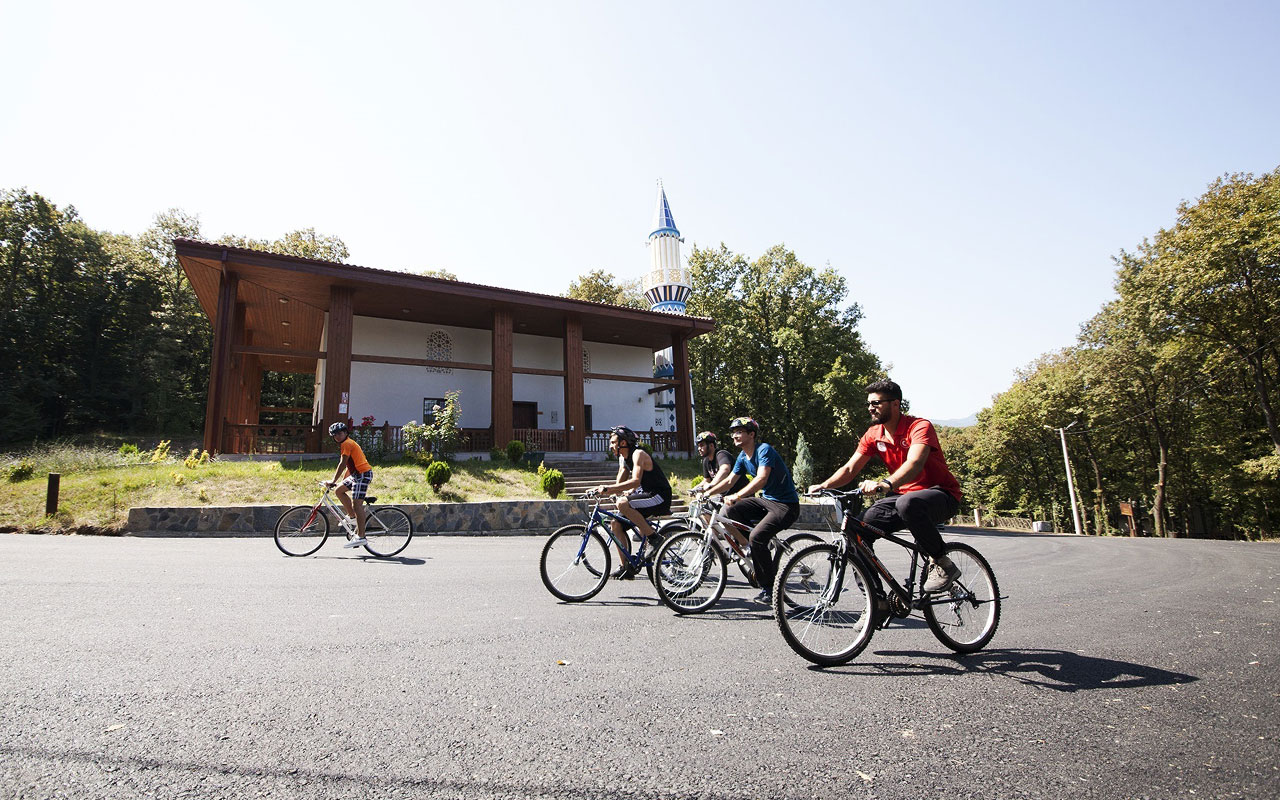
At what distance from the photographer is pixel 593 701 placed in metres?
2.99

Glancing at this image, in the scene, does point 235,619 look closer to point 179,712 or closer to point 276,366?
point 179,712

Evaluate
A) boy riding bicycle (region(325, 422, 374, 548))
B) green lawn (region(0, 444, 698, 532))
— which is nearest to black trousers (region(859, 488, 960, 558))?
boy riding bicycle (region(325, 422, 374, 548))

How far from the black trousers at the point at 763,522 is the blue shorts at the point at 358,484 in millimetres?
5712

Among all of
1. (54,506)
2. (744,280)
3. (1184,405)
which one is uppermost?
(744,280)

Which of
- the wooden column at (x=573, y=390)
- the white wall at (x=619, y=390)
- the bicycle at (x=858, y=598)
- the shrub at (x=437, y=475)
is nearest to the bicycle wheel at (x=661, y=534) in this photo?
the bicycle at (x=858, y=598)

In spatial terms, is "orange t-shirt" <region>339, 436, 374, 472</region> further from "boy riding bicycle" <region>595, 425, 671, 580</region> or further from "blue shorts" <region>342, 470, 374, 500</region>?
"boy riding bicycle" <region>595, 425, 671, 580</region>

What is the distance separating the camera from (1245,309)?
2217 centimetres

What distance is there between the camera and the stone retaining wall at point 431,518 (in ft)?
34.6

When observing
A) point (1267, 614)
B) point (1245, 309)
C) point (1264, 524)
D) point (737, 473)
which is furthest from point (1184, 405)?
point (737, 473)

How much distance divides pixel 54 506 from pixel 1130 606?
1616cm

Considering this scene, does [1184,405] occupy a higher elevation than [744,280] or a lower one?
lower

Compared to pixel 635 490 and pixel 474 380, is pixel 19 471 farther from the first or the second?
pixel 635 490

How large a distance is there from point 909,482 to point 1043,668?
4.36 ft

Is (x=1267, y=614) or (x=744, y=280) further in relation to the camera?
(x=744, y=280)
